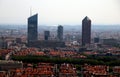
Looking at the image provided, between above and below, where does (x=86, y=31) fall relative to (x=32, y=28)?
below

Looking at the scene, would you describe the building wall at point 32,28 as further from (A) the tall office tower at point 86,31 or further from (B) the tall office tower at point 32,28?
(A) the tall office tower at point 86,31

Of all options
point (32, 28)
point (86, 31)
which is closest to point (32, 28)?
point (32, 28)

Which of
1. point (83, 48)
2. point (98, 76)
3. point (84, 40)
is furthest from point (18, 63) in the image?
point (84, 40)

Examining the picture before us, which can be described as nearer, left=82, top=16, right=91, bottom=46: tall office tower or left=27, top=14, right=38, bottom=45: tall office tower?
left=82, top=16, right=91, bottom=46: tall office tower

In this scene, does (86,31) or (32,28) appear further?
(32,28)

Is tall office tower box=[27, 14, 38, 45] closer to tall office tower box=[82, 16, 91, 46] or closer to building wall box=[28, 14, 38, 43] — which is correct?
building wall box=[28, 14, 38, 43]

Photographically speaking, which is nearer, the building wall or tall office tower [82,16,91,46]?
tall office tower [82,16,91,46]

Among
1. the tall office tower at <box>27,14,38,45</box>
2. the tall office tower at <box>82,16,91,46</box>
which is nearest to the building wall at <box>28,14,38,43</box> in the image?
the tall office tower at <box>27,14,38,45</box>

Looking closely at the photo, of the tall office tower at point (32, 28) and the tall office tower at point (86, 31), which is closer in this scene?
the tall office tower at point (86, 31)

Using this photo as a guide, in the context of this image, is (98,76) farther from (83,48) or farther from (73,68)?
(83,48)

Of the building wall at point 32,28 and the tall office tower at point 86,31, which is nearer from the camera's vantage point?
the tall office tower at point 86,31

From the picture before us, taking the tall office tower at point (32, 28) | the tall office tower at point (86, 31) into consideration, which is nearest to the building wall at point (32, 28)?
the tall office tower at point (32, 28)

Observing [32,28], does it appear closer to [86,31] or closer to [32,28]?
[32,28]
